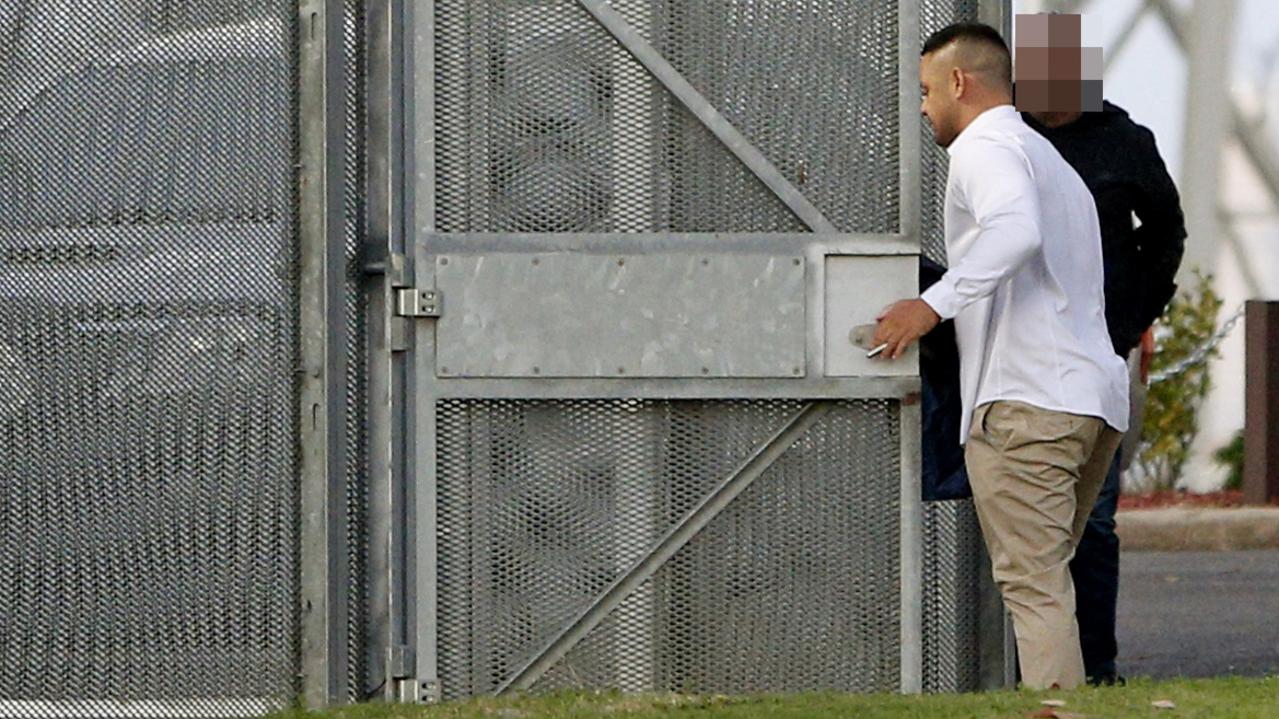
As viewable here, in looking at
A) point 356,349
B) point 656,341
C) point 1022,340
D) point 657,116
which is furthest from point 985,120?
point 356,349

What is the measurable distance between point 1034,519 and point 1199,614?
4.48 meters

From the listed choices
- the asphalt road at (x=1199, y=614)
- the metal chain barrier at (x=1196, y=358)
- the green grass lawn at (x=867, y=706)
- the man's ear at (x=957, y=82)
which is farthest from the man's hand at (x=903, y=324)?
the metal chain barrier at (x=1196, y=358)

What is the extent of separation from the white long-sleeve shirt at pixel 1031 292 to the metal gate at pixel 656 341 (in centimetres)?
18

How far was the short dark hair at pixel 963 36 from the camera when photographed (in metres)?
5.88

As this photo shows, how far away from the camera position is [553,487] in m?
5.96

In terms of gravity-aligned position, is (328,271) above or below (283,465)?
above

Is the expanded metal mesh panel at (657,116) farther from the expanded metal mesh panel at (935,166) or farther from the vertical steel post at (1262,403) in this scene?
the vertical steel post at (1262,403)

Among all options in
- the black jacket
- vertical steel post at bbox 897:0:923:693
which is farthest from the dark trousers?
vertical steel post at bbox 897:0:923:693

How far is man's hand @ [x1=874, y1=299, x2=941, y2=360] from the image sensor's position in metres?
5.77

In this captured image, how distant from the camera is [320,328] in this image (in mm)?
5836

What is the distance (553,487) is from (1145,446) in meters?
8.60

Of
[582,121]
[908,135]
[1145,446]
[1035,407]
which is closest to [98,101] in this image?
[582,121]

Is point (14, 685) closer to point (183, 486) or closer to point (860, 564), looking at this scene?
point (183, 486)

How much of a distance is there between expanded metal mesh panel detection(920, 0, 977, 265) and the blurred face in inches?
5.7
